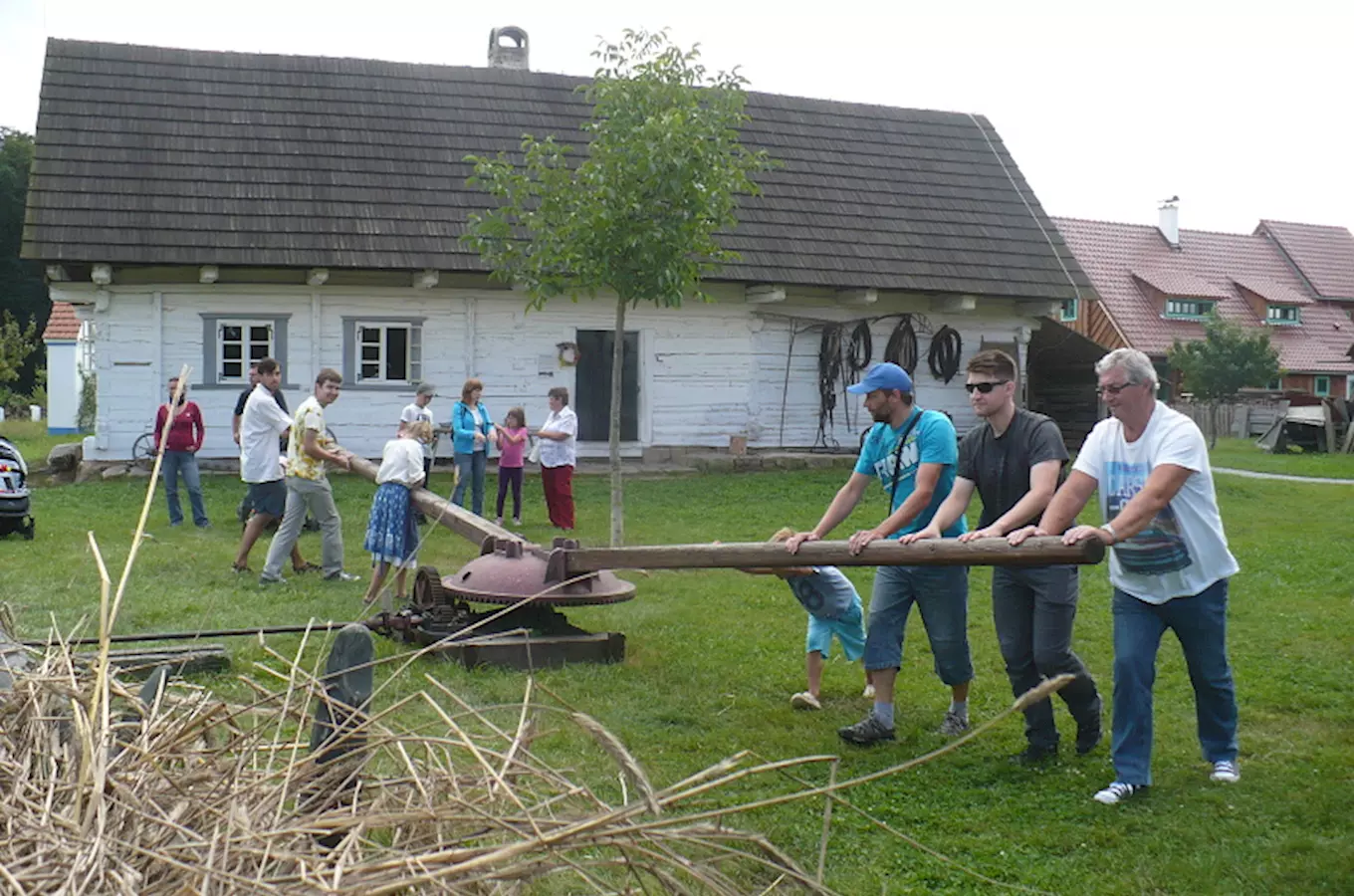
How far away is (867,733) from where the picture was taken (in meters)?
6.12

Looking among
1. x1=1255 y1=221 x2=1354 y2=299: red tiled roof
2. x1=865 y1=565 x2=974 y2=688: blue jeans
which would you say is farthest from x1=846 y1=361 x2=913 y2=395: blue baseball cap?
x1=1255 y1=221 x2=1354 y2=299: red tiled roof

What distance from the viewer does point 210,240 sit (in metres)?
18.2

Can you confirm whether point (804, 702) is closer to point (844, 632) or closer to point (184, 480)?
point (844, 632)

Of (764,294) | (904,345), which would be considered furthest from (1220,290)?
(764,294)

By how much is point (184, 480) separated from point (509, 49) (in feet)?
40.2

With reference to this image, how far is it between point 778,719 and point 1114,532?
7.04ft

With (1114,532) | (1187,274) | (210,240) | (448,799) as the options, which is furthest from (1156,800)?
(1187,274)

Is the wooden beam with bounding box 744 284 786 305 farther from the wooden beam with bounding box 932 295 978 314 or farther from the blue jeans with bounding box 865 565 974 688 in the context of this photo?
the blue jeans with bounding box 865 565 974 688

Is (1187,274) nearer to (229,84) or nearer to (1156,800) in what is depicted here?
(229,84)

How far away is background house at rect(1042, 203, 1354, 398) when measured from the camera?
4134 centimetres

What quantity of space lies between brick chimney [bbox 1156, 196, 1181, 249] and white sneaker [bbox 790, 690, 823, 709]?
42.0 metres

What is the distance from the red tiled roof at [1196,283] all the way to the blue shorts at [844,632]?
3560 cm

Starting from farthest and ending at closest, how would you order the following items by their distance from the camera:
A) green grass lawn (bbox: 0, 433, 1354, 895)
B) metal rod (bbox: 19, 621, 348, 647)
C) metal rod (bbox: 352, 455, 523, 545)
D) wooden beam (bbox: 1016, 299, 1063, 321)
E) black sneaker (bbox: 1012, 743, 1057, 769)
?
wooden beam (bbox: 1016, 299, 1063, 321) → metal rod (bbox: 352, 455, 523, 545) → black sneaker (bbox: 1012, 743, 1057, 769) → green grass lawn (bbox: 0, 433, 1354, 895) → metal rod (bbox: 19, 621, 348, 647)

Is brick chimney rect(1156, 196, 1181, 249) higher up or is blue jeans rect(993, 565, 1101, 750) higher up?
brick chimney rect(1156, 196, 1181, 249)
